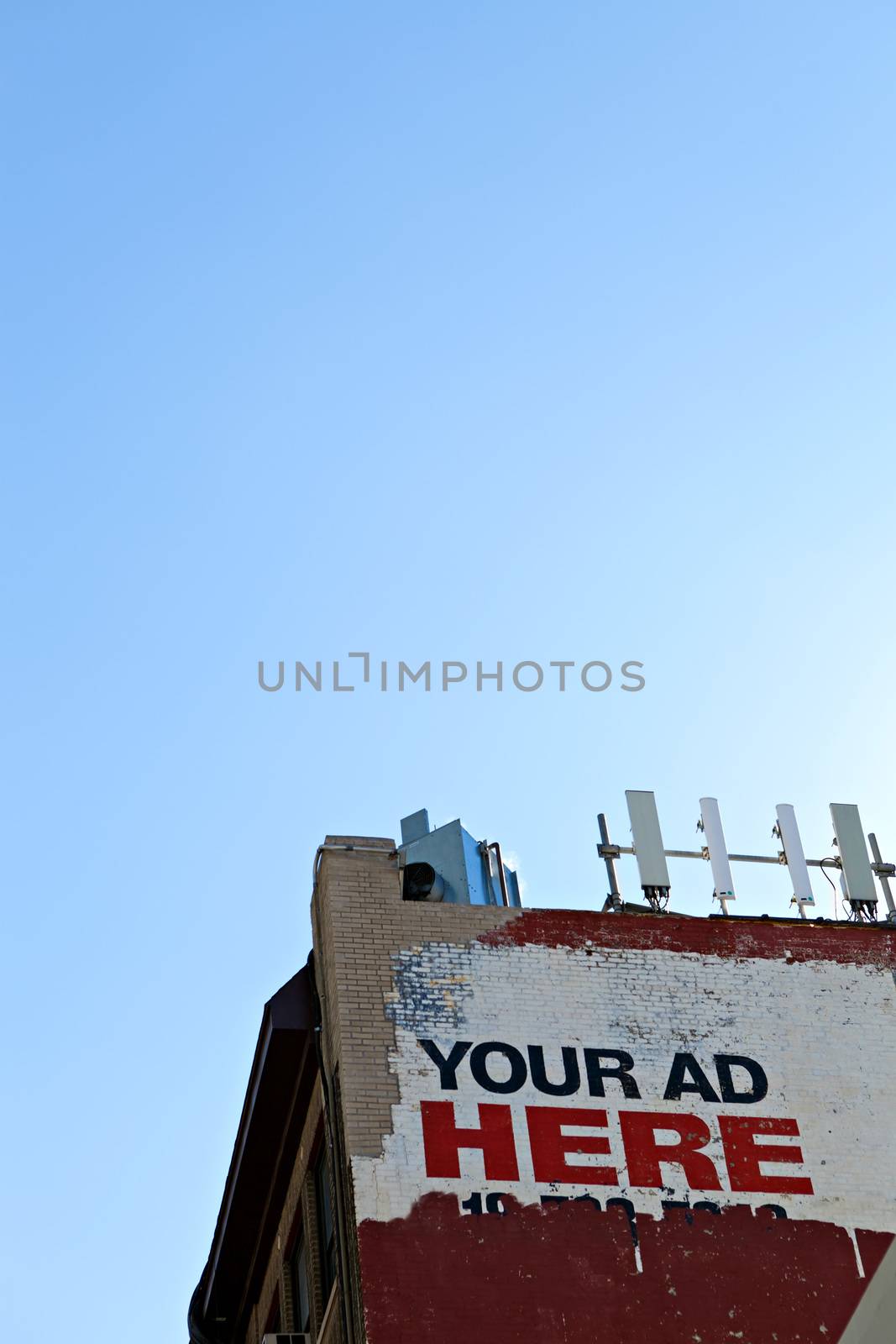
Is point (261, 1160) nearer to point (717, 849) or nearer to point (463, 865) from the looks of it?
point (463, 865)

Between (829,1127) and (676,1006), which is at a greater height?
(676,1006)

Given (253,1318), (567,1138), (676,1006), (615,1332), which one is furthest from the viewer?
(253,1318)

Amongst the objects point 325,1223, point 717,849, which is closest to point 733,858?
point 717,849

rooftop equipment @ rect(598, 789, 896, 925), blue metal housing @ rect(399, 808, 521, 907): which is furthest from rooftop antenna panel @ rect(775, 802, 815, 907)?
blue metal housing @ rect(399, 808, 521, 907)

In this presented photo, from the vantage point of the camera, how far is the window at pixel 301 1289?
2441 cm

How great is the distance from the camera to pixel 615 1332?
782 inches

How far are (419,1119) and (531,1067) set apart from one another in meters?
1.67

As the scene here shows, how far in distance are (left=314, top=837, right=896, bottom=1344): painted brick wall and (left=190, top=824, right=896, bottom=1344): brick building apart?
0.03 m

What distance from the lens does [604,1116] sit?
2155 centimetres

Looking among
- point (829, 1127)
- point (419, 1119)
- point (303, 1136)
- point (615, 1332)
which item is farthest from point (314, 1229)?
point (829, 1127)

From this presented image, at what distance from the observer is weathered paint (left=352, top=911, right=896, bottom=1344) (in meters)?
20.0

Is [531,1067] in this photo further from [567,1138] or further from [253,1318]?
[253,1318]

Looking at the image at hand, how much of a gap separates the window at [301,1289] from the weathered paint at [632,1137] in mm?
4676

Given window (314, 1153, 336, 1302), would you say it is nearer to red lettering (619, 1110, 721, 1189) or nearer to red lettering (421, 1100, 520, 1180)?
red lettering (421, 1100, 520, 1180)
